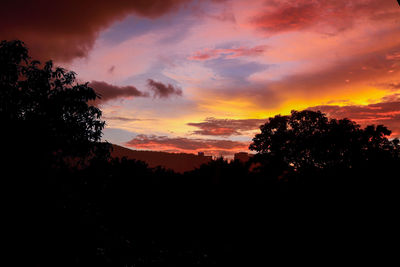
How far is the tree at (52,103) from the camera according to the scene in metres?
16.2

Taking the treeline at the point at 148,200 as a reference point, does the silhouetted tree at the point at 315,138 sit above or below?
above

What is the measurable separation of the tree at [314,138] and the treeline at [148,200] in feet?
72.1

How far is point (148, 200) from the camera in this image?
13.9m

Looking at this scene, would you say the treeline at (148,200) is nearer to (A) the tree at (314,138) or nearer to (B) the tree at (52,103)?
(B) the tree at (52,103)

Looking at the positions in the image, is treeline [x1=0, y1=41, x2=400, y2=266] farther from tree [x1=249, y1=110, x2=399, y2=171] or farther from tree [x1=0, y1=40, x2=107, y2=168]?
tree [x1=249, y1=110, x2=399, y2=171]

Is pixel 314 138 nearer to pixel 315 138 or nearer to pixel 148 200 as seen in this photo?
pixel 315 138

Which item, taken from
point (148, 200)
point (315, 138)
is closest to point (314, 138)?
point (315, 138)

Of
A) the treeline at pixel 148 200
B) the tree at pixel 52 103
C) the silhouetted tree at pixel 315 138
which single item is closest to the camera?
the treeline at pixel 148 200

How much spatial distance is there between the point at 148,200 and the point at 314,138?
1039 inches

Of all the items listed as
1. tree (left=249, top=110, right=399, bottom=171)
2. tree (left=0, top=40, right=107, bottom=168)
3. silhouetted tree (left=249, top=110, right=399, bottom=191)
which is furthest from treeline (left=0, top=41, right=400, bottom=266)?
tree (left=249, top=110, right=399, bottom=171)

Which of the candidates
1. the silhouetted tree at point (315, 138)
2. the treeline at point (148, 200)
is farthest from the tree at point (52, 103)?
the silhouetted tree at point (315, 138)

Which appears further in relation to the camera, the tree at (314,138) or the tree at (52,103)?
the tree at (314,138)

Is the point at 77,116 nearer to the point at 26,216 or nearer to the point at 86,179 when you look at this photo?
the point at 86,179

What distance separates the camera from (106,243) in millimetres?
10648
